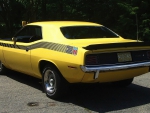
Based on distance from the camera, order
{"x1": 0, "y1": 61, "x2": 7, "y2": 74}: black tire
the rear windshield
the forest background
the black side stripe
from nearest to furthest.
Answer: the black side stripe
the rear windshield
{"x1": 0, "y1": 61, "x2": 7, "y2": 74}: black tire
the forest background

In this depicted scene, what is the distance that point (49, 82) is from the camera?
5.72 meters

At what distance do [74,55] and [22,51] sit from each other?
181 centimetres

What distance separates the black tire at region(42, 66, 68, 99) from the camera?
5.34 metres

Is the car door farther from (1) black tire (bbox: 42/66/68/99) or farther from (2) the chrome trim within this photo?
(2) the chrome trim

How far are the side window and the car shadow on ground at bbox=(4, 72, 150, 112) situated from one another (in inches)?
42.5

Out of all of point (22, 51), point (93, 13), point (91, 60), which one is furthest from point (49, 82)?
point (93, 13)

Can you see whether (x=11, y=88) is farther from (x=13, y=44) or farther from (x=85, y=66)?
(x=85, y=66)

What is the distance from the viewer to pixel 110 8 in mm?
16375

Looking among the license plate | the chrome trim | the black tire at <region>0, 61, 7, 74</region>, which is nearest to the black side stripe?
the chrome trim

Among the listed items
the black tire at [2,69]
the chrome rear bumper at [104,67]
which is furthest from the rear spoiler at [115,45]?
the black tire at [2,69]

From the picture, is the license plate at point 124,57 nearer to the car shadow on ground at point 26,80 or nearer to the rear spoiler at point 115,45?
the rear spoiler at point 115,45

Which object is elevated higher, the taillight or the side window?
the side window

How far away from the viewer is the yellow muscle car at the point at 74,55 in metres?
4.86

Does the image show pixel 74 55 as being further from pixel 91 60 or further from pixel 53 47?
pixel 53 47
